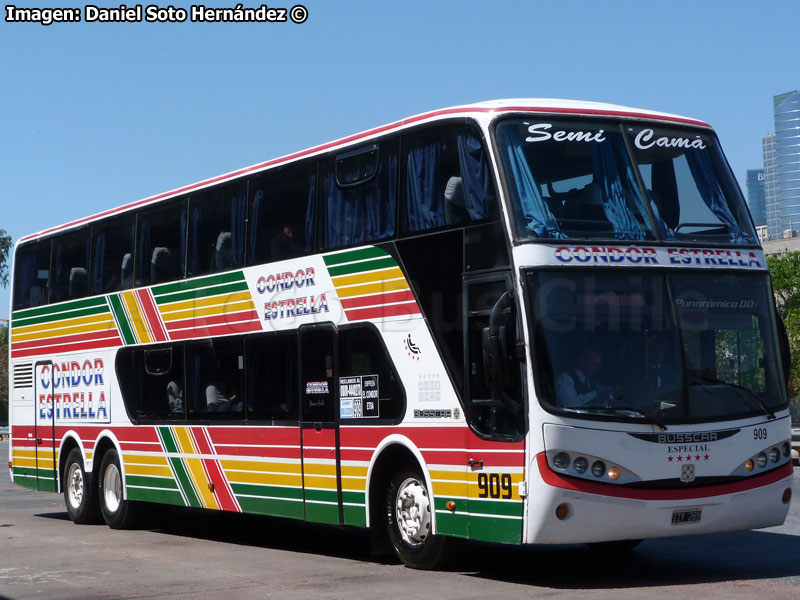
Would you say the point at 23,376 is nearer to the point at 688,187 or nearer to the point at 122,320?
the point at 122,320

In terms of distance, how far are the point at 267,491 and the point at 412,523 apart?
2.86 m

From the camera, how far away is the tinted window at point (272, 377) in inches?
548

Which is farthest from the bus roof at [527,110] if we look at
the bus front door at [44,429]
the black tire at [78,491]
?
the bus front door at [44,429]

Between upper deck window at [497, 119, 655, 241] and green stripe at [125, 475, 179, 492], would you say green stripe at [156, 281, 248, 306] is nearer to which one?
green stripe at [125, 475, 179, 492]

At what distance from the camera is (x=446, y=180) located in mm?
11641

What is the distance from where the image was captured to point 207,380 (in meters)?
15.7

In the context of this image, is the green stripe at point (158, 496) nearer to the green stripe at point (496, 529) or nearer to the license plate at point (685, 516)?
the green stripe at point (496, 529)

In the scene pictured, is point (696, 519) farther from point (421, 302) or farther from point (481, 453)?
point (421, 302)

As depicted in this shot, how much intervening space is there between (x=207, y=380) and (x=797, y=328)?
70546 mm

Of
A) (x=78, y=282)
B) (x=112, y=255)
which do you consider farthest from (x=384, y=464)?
(x=78, y=282)

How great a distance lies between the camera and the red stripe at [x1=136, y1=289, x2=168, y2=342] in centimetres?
1669

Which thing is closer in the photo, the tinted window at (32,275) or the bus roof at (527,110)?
the bus roof at (527,110)

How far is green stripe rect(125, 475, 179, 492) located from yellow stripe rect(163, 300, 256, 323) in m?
2.05

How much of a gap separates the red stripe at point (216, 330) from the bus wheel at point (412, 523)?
3.15 meters
